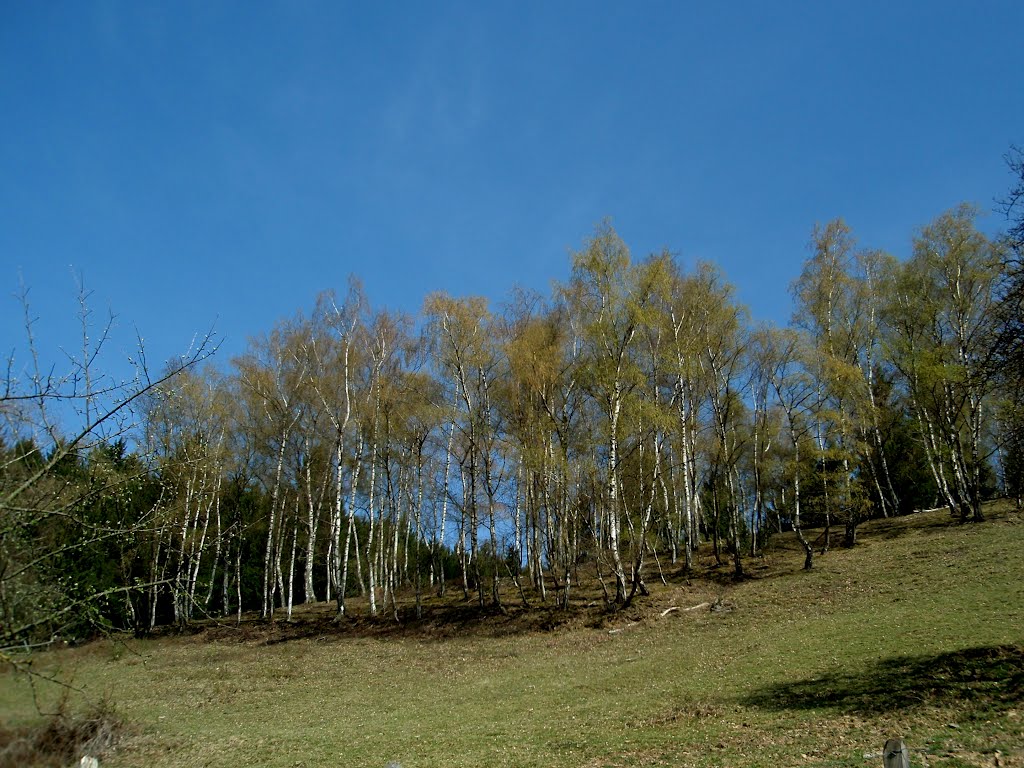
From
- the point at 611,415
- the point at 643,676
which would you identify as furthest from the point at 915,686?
the point at 611,415

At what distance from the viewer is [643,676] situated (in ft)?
55.1

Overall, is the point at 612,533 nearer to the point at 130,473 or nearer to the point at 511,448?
the point at 511,448

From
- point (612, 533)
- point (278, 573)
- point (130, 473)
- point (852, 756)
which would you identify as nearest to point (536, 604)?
point (612, 533)

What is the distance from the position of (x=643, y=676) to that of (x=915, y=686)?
7062mm

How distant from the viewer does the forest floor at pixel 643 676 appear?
9.76m

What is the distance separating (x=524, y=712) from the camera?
1445 cm

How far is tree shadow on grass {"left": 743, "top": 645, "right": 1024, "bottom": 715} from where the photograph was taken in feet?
33.2

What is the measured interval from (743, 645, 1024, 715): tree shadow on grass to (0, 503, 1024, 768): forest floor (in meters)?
0.05

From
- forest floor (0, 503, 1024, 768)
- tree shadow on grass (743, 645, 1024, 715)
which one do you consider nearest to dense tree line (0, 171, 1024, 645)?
forest floor (0, 503, 1024, 768)

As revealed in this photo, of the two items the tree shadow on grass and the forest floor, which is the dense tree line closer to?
the forest floor

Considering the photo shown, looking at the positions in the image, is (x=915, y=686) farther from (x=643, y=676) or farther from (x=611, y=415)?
(x=611, y=415)

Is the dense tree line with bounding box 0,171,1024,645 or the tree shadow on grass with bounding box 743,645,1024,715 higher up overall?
the dense tree line with bounding box 0,171,1024,645

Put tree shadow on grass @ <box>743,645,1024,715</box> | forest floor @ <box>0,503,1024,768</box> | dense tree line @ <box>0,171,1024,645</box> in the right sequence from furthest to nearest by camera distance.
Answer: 1. dense tree line @ <box>0,171,1024,645</box>
2. tree shadow on grass @ <box>743,645,1024,715</box>
3. forest floor @ <box>0,503,1024,768</box>

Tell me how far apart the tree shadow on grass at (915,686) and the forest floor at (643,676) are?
2.1 inches
